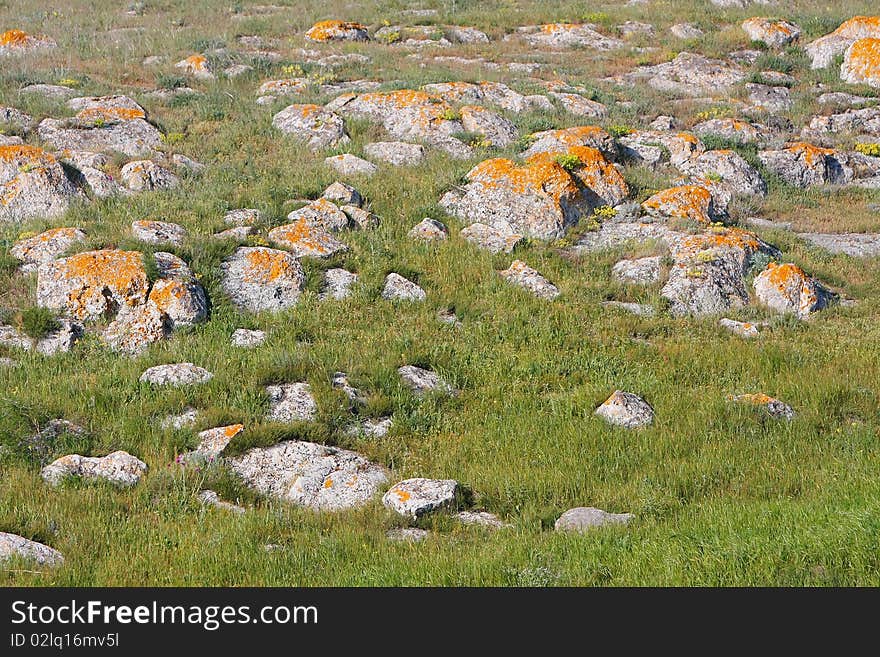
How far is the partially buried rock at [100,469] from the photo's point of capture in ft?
26.8

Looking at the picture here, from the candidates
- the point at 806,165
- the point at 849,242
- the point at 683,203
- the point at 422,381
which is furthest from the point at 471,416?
the point at 806,165

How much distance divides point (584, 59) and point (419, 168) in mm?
14257

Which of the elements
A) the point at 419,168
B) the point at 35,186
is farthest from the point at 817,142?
the point at 35,186

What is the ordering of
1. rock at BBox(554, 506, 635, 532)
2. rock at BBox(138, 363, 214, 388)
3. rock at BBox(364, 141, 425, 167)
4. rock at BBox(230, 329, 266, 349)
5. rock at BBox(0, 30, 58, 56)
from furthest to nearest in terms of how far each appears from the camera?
rock at BBox(0, 30, 58, 56), rock at BBox(364, 141, 425, 167), rock at BBox(230, 329, 266, 349), rock at BBox(138, 363, 214, 388), rock at BBox(554, 506, 635, 532)

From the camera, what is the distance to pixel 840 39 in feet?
94.5

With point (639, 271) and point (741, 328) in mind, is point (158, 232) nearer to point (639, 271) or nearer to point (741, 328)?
point (639, 271)

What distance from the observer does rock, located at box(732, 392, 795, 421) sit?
380 inches

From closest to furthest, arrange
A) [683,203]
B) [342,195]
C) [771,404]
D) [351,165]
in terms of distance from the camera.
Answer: [771,404] < [342,195] < [683,203] < [351,165]

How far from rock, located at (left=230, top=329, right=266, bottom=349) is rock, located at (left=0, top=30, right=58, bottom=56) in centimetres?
2078

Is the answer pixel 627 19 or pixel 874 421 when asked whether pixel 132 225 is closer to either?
pixel 874 421

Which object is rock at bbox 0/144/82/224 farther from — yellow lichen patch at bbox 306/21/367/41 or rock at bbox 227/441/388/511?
yellow lichen patch at bbox 306/21/367/41

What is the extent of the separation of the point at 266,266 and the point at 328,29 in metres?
20.5

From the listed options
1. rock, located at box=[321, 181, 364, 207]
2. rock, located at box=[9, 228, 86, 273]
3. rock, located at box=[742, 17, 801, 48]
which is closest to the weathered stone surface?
rock, located at box=[321, 181, 364, 207]

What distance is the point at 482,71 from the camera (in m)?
27.2
